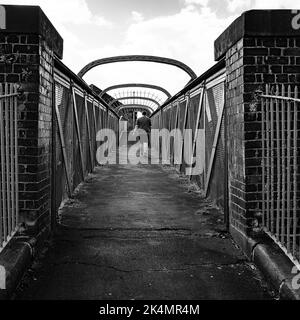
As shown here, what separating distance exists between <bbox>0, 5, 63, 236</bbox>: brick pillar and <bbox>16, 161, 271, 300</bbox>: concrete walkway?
1.96 ft

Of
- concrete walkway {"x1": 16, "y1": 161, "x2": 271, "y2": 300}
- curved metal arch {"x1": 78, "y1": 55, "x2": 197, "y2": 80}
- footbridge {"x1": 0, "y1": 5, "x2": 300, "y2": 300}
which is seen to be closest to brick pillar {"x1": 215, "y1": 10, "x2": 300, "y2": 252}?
footbridge {"x1": 0, "y1": 5, "x2": 300, "y2": 300}

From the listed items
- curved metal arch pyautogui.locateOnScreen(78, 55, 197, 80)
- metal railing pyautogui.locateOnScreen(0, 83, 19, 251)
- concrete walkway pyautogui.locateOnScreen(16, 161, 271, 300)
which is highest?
curved metal arch pyautogui.locateOnScreen(78, 55, 197, 80)

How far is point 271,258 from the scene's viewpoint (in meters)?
3.55

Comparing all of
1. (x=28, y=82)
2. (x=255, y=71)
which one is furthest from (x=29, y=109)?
(x=255, y=71)

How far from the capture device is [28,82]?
402cm

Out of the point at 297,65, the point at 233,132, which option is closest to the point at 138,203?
the point at 233,132

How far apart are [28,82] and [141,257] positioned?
215 cm

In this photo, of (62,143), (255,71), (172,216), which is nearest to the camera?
(255,71)

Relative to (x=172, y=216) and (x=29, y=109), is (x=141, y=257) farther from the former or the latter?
(x=29, y=109)

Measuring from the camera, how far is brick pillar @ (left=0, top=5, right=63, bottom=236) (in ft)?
13.1

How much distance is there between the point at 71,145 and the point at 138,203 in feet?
5.90

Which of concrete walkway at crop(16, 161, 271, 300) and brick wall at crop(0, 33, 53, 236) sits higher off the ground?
brick wall at crop(0, 33, 53, 236)

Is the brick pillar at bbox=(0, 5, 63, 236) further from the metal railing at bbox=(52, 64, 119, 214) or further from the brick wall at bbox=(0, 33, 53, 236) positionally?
the metal railing at bbox=(52, 64, 119, 214)
